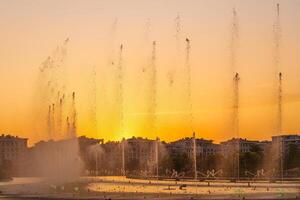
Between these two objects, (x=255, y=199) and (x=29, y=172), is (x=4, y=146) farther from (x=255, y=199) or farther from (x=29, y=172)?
(x=255, y=199)

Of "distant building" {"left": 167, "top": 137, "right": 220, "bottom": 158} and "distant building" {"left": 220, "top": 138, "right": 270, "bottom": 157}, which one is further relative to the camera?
"distant building" {"left": 167, "top": 137, "right": 220, "bottom": 158}

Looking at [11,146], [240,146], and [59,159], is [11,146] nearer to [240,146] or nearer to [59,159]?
[240,146]

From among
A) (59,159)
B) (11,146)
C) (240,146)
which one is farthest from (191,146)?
(59,159)

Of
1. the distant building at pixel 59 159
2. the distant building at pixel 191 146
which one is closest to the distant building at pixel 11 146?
the distant building at pixel 191 146

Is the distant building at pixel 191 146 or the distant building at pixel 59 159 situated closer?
Result: the distant building at pixel 59 159

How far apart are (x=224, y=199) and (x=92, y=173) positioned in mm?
71791

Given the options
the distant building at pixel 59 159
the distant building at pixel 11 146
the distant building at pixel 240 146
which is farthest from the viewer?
the distant building at pixel 11 146

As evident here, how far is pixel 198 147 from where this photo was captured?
194m

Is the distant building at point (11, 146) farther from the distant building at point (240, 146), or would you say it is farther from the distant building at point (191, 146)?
the distant building at point (240, 146)

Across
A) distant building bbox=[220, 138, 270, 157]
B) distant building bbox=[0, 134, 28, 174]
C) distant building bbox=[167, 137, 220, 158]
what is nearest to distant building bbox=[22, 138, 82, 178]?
distant building bbox=[220, 138, 270, 157]

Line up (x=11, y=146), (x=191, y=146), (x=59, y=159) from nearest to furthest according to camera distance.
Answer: (x=59, y=159), (x=11, y=146), (x=191, y=146)

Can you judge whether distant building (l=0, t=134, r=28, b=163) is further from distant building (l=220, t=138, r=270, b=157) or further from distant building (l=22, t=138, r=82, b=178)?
distant building (l=22, t=138, r=82, b=178)

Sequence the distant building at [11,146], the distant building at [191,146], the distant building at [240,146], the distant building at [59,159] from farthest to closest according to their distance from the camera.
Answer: the distant building at [191,146]
the distant building at [11,146]
the distant building at [240,146]
the distant building at [59,159]

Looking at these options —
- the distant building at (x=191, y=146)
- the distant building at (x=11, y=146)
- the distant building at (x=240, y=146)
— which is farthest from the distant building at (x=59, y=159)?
the distant building at (x=191, y=146)
